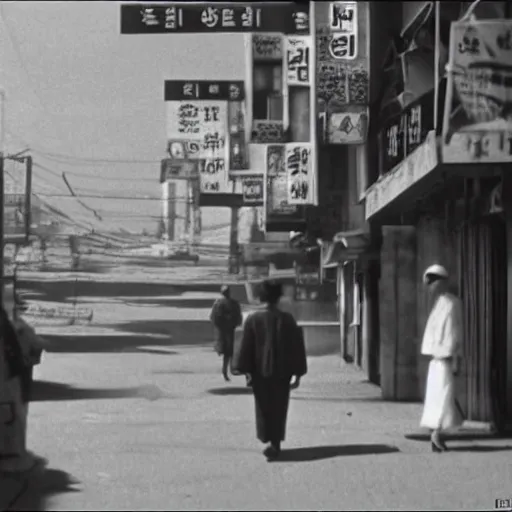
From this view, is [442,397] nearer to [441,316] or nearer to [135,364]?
[441,316]

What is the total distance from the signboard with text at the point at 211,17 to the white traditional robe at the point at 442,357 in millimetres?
1250

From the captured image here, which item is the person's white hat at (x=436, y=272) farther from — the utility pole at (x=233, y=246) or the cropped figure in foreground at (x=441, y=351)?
the utility pole at (x=233, y=246)

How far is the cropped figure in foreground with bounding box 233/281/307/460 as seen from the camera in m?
4.07

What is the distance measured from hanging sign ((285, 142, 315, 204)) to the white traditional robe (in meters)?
0.67

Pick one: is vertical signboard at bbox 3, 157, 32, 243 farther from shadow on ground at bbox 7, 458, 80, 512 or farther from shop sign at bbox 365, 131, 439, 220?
shop sign at bbox 365, 131, 439, 220

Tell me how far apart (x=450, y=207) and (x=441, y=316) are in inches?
19.8

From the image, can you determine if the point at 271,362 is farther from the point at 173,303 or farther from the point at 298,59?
the point at 298,59

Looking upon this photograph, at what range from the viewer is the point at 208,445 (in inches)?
163

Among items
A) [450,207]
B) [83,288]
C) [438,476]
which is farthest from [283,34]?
[438,476]

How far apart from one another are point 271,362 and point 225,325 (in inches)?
10.0

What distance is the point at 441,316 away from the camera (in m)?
A: 4.07

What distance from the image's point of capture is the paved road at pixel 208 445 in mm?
4016

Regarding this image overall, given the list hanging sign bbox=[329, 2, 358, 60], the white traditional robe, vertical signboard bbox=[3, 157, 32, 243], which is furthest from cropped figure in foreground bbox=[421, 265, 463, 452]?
vertical signboard bbox=[3, 157, 32, 243]

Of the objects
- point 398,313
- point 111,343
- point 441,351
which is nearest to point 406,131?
point 398,313
